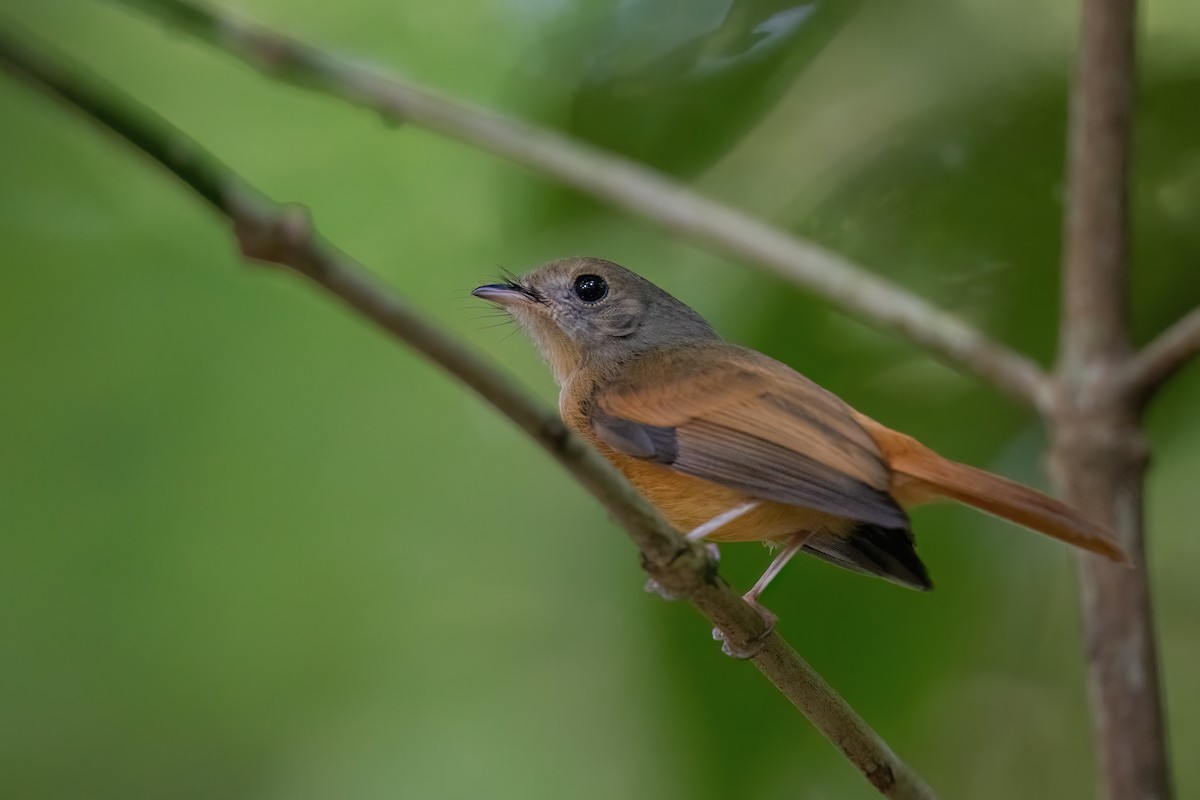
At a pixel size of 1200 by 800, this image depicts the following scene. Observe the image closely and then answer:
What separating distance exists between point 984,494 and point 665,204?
1.10 metres

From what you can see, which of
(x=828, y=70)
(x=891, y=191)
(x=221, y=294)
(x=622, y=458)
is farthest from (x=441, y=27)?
(x=622, y=458)

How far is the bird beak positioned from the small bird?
13 mm

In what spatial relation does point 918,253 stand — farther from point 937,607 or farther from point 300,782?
point 300,782

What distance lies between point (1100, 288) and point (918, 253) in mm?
754

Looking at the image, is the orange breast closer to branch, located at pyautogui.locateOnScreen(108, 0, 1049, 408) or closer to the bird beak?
branch, located at pyautogui.locateOnScreen(108, 0, 1049, 408)

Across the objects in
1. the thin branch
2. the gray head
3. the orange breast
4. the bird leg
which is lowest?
the bird leg

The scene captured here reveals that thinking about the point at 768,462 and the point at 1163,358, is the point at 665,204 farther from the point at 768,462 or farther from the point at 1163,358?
the point at 1163,358

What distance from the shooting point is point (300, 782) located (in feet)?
12.1

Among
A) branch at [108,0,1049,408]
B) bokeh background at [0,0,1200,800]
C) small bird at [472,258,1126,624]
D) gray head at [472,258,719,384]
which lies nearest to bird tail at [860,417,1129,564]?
small bird at [472,258,1126,624]

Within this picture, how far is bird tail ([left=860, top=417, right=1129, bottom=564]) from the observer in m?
1.73

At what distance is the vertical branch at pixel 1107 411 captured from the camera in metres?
2.08

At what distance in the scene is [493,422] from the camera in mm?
3932

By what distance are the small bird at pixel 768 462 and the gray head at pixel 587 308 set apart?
4 cm

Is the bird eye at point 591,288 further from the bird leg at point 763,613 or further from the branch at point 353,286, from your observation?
the branch at point 353,286
